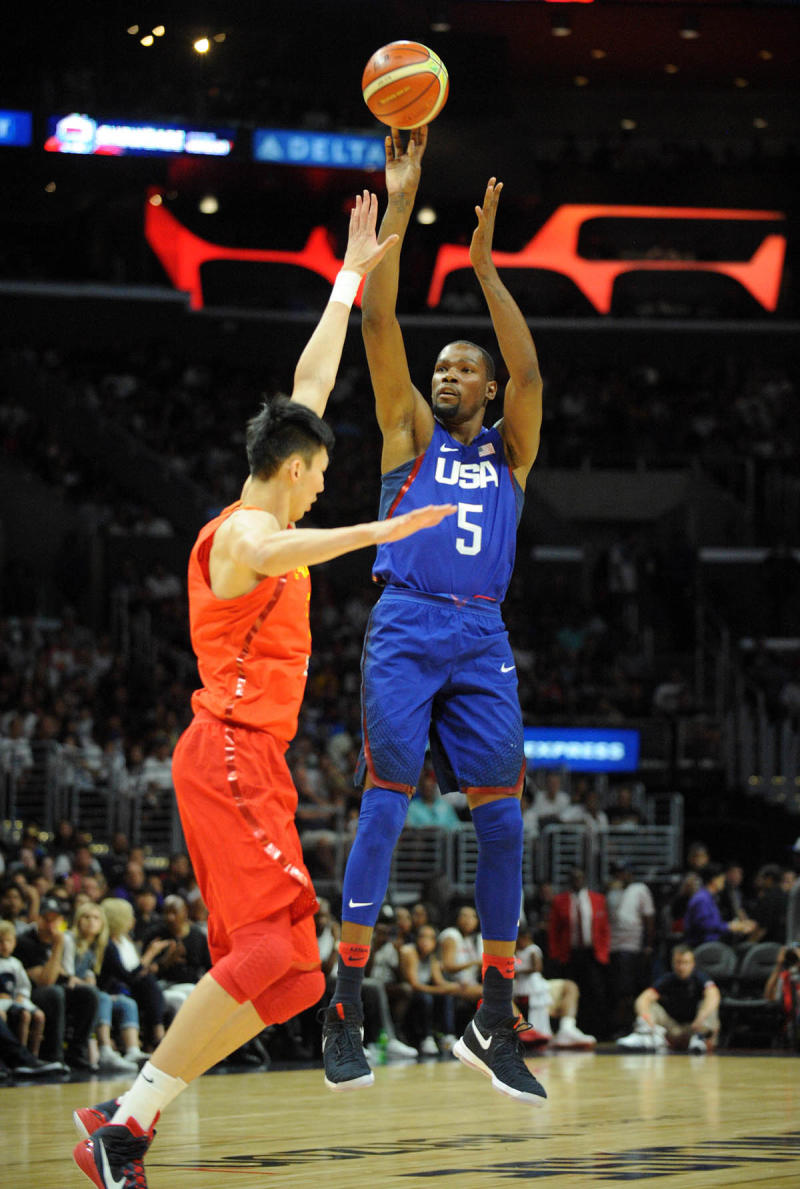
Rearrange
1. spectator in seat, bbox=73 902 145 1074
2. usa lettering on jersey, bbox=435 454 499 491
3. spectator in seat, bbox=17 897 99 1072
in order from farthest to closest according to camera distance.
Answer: spectator in seat, bbox=73 902 145 1074
spectator in seat, bbox=17 897 99 1072
usa lettering on jersey, bbox=435 454 499 491

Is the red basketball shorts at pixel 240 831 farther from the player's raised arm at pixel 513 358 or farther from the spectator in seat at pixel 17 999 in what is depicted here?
the spectator in seat at pixel 17 999

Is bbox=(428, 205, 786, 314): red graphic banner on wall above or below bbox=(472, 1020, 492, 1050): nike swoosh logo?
above

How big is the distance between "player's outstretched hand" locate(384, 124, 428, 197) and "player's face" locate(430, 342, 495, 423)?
653 mm

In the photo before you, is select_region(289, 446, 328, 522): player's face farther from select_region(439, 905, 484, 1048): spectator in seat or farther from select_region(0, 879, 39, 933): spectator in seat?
select_region(439, 905, 484, 1048): spectator in seat

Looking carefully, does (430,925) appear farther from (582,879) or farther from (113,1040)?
(113,1040)

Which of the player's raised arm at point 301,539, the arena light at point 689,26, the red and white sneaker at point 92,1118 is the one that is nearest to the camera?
the player's raised arm at point 301,539

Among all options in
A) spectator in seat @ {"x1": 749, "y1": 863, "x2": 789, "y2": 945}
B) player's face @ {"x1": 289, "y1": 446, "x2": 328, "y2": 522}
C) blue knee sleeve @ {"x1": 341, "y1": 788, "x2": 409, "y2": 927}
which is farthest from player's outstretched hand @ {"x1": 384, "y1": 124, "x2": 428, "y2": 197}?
spectator in seat @ {"x1": 749, "y1": 863, "x2": 789, "y2": 945}

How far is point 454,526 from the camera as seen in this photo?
6.13m

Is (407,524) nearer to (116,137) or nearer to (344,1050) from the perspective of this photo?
(344,1050)

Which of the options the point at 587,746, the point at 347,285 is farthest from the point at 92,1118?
the point at 587,746

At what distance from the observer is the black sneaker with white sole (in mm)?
5734

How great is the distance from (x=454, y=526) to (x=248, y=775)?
1.54 metres

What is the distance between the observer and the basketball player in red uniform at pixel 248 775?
4.88 meters

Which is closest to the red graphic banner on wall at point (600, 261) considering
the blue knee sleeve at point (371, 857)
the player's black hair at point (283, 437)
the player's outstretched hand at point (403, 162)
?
the player's outstretched hand at point (403, 162)
